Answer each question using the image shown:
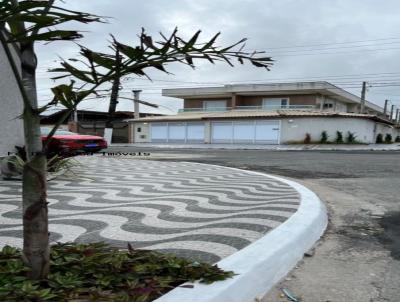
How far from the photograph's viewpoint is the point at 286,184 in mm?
9320

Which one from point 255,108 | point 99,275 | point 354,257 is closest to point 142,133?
point 255,108

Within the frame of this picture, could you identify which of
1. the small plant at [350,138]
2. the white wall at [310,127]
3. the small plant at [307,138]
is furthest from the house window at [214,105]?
the small plant at [350,138]

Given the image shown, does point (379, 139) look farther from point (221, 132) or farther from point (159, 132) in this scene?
point (159, 132)

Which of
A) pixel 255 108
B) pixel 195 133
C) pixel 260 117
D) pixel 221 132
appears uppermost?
pixel 255 108

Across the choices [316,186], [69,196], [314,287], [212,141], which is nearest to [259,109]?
[212,141]

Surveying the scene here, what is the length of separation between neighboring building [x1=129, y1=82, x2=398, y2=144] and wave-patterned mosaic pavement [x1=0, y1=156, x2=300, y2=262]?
91.2ft

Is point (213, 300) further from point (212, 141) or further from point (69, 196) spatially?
point (212, 141)

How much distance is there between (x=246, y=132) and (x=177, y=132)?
327 inches

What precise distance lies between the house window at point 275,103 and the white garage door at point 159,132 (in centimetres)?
1080

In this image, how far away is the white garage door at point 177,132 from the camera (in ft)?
135

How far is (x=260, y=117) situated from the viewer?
36.3m

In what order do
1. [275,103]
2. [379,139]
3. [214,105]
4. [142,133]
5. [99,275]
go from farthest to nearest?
[214,105]
[142,133]
[379,139]
[275,103]
[99,275]

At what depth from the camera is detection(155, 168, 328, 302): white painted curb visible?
8.61ft

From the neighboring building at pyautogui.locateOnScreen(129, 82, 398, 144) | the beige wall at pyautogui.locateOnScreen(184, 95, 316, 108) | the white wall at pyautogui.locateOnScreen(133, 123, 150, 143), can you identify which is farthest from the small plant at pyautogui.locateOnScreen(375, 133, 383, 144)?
the white wall at pyautogui.locateOnScreen(133, 123, 150, 143)
